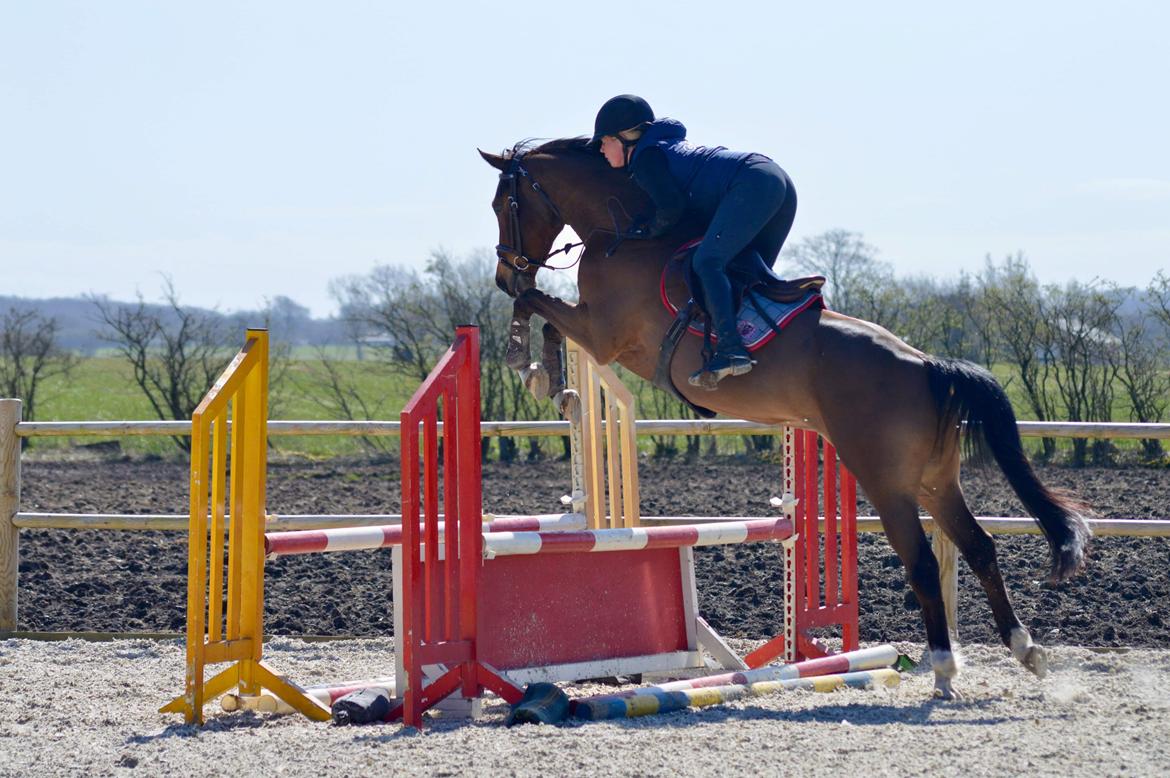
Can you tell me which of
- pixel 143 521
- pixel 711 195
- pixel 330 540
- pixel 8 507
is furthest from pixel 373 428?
pixel 711 195

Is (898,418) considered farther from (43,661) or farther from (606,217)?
(43,661)

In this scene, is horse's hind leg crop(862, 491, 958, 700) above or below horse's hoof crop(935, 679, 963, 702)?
above

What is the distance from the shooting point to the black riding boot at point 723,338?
15.7ft

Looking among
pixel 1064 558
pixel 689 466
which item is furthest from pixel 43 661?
pixel 689 466

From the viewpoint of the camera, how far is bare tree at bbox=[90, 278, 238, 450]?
17.8m

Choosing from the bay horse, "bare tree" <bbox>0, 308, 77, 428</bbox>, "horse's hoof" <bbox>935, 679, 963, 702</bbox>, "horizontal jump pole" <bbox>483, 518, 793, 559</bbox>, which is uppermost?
"bare tree" <bbox>0, 308, 77, 428</bbox>

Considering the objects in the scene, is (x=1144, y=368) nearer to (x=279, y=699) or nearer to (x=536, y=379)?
(x=536, y=379)

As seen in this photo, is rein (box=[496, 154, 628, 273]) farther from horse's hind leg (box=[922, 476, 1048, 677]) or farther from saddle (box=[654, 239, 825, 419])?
horse's hind leg (box=[922, 476, 1048, 677])

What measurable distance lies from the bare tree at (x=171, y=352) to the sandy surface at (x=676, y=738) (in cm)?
1284

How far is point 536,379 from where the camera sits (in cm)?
543

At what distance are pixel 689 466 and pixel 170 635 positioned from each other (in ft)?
30.0

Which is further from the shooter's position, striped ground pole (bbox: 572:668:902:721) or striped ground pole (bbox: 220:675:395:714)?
striped ground pole (bbox: 220:675:395:714)

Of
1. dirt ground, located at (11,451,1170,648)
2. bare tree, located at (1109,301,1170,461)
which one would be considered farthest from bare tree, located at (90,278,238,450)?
bare tree, located at (1109,301,1170,461)

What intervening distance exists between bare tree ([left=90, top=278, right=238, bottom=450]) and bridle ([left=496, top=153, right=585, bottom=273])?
12931 mm
